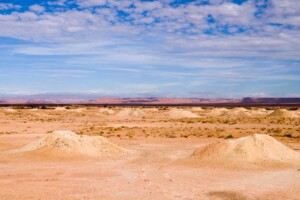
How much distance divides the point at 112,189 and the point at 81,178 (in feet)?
8.82

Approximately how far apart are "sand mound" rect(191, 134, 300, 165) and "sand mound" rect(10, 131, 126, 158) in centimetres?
565

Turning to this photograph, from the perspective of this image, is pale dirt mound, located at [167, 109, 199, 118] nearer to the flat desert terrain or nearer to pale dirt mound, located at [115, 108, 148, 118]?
pale dirt mound, located at [115, 108, 148, 118]

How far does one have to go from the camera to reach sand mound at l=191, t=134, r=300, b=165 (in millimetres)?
22141

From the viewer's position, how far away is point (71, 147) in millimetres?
25031

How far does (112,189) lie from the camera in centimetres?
1572

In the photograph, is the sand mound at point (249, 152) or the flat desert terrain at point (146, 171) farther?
the sand mound at point (249, 152)

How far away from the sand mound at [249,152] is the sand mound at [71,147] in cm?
565

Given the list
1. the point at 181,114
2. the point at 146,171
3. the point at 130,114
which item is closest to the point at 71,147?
the point at 146,171

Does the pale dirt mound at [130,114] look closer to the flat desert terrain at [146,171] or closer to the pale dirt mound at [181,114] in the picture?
the pale dirt mound at [181,114]

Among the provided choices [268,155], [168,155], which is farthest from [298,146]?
[168,155]

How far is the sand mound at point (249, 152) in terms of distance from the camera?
22141mm

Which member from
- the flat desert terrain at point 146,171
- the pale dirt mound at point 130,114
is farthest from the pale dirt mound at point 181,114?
the flat desert terrain at point 146,171

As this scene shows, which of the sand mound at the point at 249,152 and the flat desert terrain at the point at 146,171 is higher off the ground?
the sand mound at the point at 249,152

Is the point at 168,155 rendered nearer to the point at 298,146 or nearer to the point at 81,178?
the point at 81,178
